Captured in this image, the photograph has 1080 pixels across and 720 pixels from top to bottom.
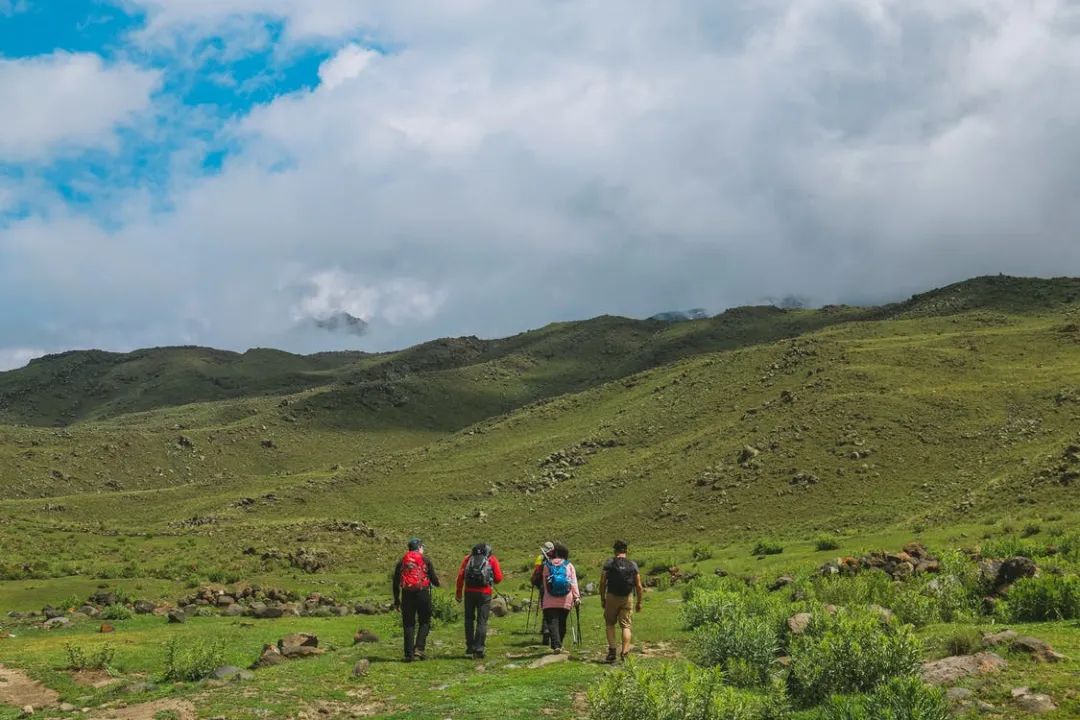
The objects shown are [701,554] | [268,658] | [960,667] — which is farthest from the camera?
[701,554]

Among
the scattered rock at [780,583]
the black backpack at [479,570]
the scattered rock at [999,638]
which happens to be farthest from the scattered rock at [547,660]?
the scattered rock at [780,583]

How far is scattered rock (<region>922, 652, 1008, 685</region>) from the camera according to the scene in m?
11.3

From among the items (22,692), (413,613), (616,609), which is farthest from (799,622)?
(22,692)

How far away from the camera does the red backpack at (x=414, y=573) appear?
18.1 metres

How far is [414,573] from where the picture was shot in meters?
18.2

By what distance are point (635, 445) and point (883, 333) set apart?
3585 cm

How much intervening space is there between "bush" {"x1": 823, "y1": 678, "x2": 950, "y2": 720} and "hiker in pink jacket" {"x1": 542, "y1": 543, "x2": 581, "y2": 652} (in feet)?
30.1

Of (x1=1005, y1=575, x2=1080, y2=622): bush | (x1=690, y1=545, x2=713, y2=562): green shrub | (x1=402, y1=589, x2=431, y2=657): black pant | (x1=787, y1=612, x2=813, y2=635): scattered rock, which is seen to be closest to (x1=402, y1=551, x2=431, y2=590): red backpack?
(x1=402, y1=589, x2=431, y2=657): black pant

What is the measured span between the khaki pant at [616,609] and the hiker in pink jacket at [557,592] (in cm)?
113

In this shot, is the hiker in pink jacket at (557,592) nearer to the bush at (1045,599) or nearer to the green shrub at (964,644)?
the green shrub at (964,644)

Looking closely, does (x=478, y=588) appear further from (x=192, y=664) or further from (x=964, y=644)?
(x=964, y=644)

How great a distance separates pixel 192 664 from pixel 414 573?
14.9 ft

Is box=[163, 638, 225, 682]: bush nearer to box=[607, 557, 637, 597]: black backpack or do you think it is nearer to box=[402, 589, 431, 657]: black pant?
box=[402, 589, 431, 657]: black pant

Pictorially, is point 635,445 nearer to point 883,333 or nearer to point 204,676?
point 883,333
